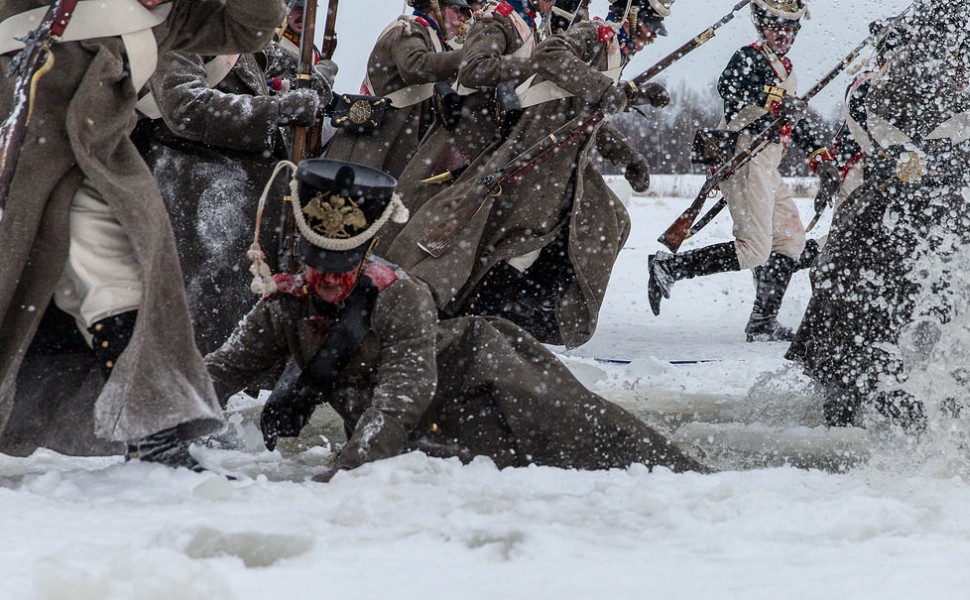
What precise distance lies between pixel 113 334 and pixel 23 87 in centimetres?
64

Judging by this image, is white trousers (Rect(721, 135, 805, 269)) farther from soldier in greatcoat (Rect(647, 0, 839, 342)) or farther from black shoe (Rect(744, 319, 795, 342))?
black shoe (Rect(744, 319, 795, 342))

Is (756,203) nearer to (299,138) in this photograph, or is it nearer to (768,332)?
(768,332)

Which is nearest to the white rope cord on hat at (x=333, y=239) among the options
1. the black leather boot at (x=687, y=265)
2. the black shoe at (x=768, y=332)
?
the black leather boot at (x=687, y=265)

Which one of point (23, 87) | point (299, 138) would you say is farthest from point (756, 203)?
point (23, 87)

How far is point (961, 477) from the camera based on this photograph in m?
3.37

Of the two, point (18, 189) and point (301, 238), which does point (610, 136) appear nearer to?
point (301, 238)

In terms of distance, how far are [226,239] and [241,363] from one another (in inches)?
56.1

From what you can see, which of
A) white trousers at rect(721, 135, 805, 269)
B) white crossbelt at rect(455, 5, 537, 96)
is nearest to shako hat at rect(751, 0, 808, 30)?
white trousers at rect(721, 135, 805, 269)

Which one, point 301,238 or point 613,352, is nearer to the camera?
point 301,238

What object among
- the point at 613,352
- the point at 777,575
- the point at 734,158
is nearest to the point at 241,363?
the point at 777,575

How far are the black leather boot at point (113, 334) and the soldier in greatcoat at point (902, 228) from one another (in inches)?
109

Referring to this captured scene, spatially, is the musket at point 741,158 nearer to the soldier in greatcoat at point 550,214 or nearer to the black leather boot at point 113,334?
the soldier in greatcoat at point 550,214

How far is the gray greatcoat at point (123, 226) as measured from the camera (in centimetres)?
303

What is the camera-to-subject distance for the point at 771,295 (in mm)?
7543
